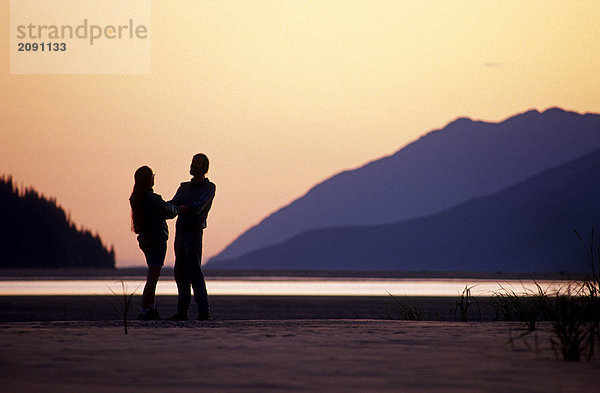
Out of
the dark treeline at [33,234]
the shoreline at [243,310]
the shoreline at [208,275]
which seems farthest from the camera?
the dark treeline at [33,234]

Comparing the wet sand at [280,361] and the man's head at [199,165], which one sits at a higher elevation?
the man's head at [199,165]

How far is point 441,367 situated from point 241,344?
182 cm

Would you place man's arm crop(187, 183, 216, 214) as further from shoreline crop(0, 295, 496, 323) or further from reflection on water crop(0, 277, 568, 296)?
reflection on water crop(0, 277, 568, 296)

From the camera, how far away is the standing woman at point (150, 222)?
37.8 ft

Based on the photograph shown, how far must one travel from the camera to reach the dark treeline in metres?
111

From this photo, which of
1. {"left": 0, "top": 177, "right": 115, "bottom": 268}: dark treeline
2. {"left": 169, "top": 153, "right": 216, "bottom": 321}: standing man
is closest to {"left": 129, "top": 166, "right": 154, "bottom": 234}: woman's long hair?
{"left": 169, "top": 153, "right": 216, "bottom": 321}: standing man

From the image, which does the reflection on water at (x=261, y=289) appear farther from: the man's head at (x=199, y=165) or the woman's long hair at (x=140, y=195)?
the woman's long hair at (x=140, y=195)

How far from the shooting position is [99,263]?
115 metres

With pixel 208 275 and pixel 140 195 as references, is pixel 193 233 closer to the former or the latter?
pixel 140 195

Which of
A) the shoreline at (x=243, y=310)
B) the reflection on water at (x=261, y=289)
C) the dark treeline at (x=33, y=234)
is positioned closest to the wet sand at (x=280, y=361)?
the shoreline at (x=243, y=310)

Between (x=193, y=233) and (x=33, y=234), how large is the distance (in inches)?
4106

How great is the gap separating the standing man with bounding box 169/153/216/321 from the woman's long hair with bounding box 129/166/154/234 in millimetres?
345

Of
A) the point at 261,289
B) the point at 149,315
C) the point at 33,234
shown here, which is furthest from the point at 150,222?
the point at 33,234

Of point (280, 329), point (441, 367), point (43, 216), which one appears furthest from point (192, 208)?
point (43, 216)
